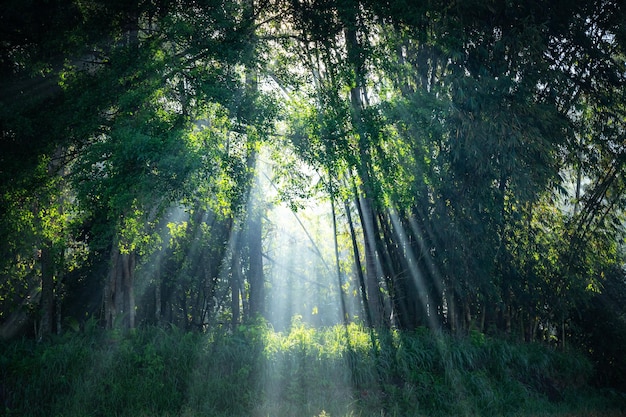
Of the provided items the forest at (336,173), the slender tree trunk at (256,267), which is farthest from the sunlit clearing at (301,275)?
the forest at (336,173)

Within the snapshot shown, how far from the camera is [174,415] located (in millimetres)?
7098

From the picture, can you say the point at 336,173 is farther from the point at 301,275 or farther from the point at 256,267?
the point at 301,275

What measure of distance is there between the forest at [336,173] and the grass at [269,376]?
0.04 m

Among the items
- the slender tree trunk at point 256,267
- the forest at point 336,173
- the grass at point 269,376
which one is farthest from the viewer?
the slender tree trunk at point 256,267

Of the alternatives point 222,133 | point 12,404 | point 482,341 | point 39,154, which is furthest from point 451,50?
point 12,404

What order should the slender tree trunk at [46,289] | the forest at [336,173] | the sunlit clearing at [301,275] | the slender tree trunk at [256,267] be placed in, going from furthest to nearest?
the sunlit clearing at [301,275] < the slender tree trunk at [256,267] < the slender tree trunk at [46,289] < the forest at [336,173]

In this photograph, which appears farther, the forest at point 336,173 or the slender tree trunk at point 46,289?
the slender tree trunk at point 46,289

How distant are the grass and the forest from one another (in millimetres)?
38

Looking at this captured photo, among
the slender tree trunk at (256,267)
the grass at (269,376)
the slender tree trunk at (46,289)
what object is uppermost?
the slender tree trunk at (256,267)

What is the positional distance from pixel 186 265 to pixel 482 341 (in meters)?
9.89

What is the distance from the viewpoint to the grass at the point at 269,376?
7.34 metres

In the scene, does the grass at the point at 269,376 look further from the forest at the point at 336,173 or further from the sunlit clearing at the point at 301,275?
the sunlit clearing at the point at 301,275

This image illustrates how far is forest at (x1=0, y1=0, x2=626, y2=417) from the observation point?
814 centimetres

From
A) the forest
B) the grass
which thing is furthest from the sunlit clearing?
the grass
